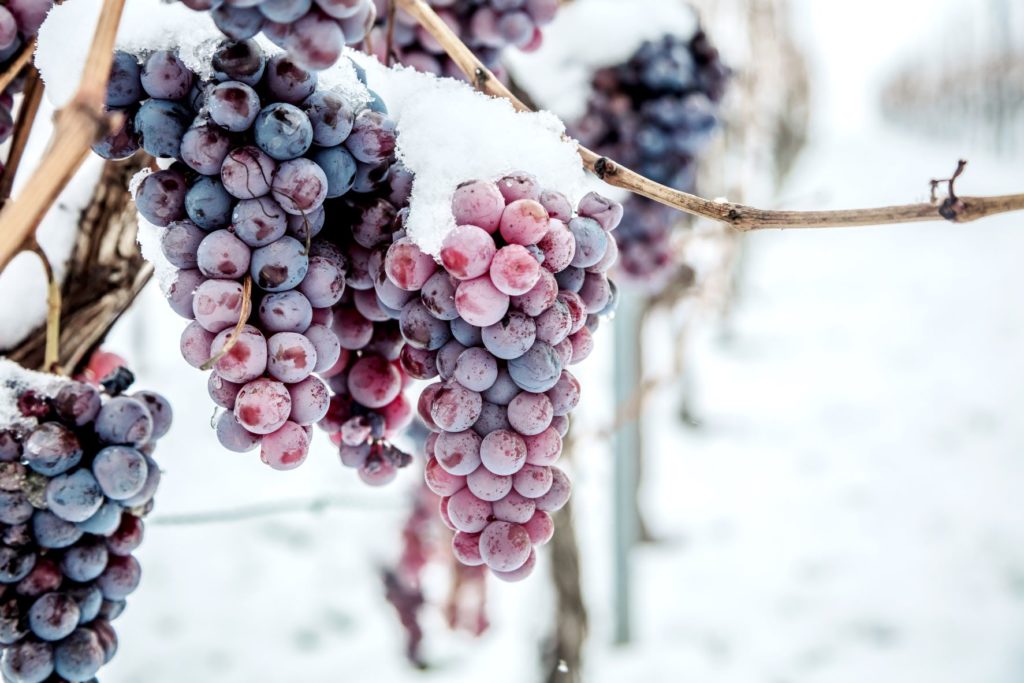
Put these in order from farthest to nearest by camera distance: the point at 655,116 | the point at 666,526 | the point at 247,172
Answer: the point at 666,526 → the point at 655,116 → the point at 247,172

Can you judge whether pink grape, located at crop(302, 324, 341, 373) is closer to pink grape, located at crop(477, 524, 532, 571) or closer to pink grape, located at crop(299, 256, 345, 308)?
pink grape, located at crop(299, 256, 345, 308)

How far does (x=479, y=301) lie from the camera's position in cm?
41

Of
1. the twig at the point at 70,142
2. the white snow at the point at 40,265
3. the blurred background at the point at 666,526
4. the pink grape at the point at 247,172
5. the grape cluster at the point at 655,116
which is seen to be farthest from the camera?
the blurred background at the point at 666,526

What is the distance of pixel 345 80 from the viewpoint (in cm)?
44

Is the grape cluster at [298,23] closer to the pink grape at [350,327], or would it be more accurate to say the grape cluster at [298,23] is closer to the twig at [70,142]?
the twig at [70,142]

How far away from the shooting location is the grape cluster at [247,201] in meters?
0.40

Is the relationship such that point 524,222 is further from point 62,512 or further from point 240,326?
point 62,512

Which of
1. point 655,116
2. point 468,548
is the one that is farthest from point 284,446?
point 655,116

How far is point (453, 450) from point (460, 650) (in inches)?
65.7

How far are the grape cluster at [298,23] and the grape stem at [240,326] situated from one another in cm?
13

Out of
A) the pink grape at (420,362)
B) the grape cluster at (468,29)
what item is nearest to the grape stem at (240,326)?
the pink grape at (420,362)

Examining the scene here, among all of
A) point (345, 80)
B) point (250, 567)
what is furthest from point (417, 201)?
point (250, 567)

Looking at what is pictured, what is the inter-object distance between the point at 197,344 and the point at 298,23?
0.18 metres

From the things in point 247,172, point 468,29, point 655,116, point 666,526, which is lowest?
point 666,526
